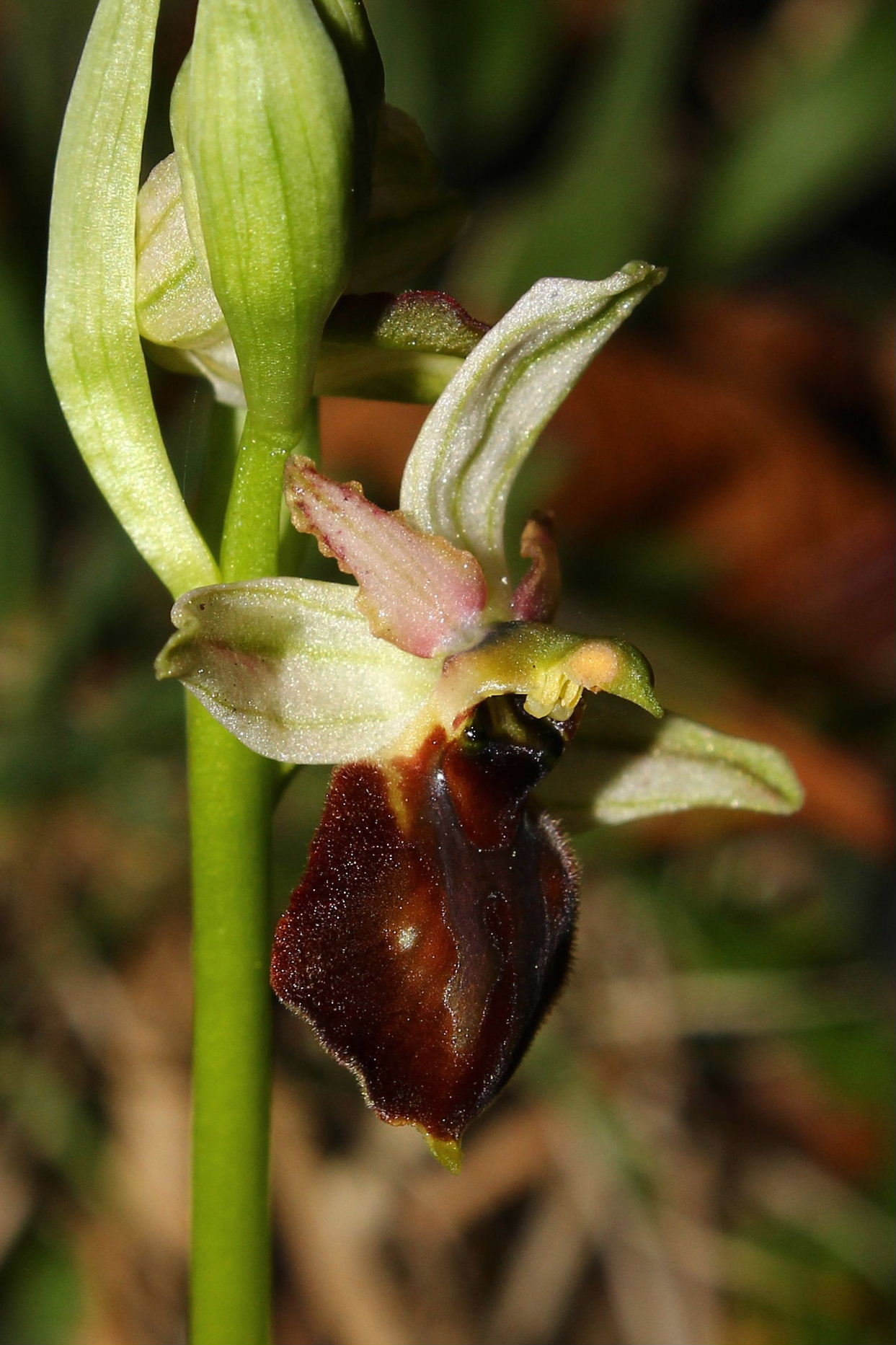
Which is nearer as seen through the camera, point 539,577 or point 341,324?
point 341,324

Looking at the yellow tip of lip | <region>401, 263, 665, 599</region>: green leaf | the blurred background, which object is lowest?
the blurred background

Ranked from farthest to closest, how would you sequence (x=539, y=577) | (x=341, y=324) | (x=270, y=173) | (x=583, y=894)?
(x=583, y=894) < (x=539, y=577) < (x=341, y=324) < (x=270, y=173)

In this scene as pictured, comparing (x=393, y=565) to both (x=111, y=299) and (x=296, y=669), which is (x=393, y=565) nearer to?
(x=296, y=669)

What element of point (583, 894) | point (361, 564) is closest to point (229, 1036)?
point (361, 564)

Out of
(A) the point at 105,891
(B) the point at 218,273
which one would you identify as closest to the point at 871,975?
(A) the point at 105,891

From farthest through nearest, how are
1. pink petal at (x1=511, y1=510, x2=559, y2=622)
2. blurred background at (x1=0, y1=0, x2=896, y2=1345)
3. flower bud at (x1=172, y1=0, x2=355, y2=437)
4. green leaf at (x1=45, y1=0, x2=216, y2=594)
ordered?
blurred background at (x1=0, y1=0, x2=896, y2=1345) < pink petal at (x1=511, y1=510, x2=559, y2=622) < green leaf at (x1=45, y1=0, x2=216, y2=594) < flower bud at (x1=172, y1=0, x2=355, y2=437)

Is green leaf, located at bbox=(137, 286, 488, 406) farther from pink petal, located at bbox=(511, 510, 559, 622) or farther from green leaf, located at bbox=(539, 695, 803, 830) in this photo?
green leaf, located at bbox=(539, 695, 803, 830)

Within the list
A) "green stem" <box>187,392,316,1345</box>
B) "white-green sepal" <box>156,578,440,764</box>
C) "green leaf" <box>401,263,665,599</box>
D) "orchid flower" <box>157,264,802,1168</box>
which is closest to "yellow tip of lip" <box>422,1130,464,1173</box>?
"orchid flower" <box>157,264,802,1168</box>

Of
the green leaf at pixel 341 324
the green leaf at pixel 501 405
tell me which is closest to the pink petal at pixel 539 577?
the green leaf at pixel 501 405

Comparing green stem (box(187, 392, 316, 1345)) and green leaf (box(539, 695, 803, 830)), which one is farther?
green leaf (box(539, 695, 803, 830))
